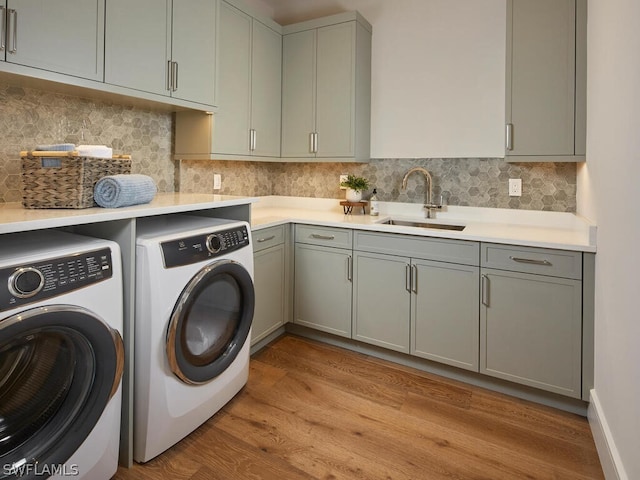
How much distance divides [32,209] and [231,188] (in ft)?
5.82

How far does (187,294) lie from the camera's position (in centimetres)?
167

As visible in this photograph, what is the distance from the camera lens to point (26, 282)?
1146mm

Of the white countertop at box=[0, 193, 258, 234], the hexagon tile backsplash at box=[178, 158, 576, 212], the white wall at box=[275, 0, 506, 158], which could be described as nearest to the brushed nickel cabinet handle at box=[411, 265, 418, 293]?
the hexagon tile backsplash at box=[178, 158, 576, 212]

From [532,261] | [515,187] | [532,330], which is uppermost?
[515,187]

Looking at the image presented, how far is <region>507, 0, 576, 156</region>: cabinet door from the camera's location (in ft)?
7.31

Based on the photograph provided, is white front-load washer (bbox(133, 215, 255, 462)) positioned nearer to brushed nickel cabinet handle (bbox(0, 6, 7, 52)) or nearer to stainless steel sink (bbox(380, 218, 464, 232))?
brushed nickel cabinet handle (bbox(0, 6, 7, 52))

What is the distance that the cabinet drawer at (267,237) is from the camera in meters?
2.52

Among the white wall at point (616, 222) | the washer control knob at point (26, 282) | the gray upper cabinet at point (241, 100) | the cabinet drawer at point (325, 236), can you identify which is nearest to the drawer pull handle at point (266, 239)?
the cabinet drawer at point (325, 236)

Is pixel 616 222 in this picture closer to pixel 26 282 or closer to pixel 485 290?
pixel 485 290

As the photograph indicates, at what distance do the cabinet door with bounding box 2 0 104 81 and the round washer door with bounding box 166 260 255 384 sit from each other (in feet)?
3.47

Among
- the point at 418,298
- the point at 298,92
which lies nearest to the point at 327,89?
the point at 298,92

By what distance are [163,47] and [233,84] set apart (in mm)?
629

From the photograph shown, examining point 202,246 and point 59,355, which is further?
point 202,246

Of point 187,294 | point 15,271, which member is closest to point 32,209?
point 15,271
